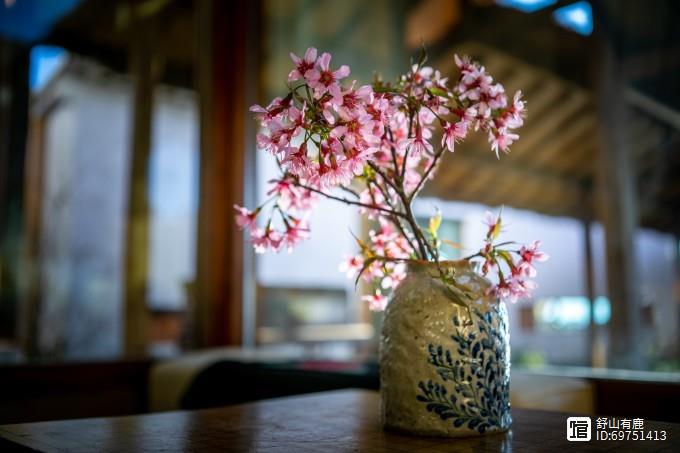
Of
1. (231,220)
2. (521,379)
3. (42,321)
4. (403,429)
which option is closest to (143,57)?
(231,220)

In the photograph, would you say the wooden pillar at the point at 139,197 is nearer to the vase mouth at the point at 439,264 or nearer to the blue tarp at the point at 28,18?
the blue tarp at the point at 28,18

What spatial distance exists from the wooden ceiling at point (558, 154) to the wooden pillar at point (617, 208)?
28mm

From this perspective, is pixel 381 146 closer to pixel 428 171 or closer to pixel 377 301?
pixel 428 171

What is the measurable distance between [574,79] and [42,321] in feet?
7.62

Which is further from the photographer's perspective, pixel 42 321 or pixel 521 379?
pixel 42 321

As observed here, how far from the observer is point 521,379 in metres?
1.88

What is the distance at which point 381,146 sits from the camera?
111 cm

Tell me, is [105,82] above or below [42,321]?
above

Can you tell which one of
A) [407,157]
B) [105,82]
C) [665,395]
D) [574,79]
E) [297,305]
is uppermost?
[105,82]

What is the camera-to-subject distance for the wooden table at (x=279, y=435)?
921 millimetres

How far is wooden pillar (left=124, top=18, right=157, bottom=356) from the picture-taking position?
298 centimetres

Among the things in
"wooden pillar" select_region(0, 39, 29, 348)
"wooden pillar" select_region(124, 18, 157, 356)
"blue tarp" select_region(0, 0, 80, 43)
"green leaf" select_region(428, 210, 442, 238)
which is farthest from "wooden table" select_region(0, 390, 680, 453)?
"blue tarp" select_region(0, 0, 80, 43)

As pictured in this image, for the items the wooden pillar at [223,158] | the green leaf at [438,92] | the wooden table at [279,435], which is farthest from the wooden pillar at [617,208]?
the wooden pillar at [223,158]

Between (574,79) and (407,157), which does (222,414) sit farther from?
(574,79)
